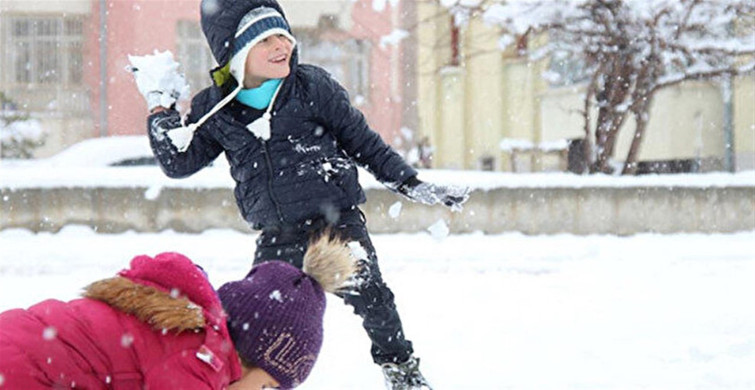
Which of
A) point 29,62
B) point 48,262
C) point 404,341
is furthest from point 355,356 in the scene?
point 29,62

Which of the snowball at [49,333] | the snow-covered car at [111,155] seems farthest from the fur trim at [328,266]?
the snow-covered car at [111,155]

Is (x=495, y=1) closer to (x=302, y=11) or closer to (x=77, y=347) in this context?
(x=302, y=11)

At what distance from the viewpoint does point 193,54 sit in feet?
Answer: 67.3

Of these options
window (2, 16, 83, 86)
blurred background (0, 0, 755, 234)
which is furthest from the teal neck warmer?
window (2, 16, 83, 86)

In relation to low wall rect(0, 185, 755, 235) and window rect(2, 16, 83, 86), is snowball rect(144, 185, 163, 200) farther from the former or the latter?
window rect(2, 16, 83, 86)

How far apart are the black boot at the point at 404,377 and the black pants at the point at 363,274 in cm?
2

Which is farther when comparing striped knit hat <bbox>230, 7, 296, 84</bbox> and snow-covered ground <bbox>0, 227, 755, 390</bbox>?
snow-covered ground <bbox>0, 227, 755, 390</bbox>

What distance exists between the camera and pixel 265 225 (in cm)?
379

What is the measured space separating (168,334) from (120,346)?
0.33ft

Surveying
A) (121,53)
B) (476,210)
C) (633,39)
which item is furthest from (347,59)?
(476,210)

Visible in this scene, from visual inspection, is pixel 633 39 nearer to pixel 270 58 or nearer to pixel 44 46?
pixel 270 58

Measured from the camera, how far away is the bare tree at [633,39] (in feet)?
39.9

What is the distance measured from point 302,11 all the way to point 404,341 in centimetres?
1686

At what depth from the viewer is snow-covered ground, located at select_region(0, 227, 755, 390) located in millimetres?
4680
